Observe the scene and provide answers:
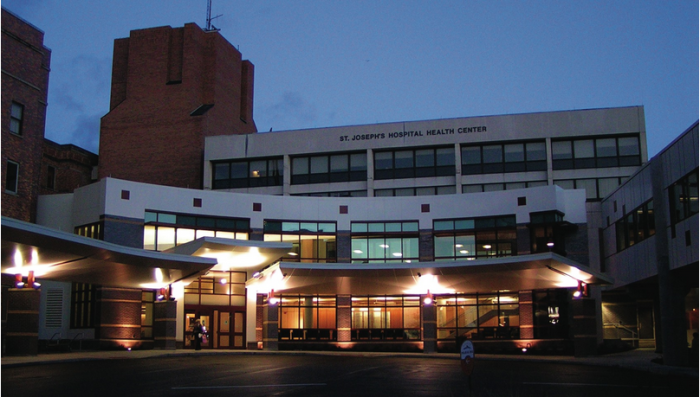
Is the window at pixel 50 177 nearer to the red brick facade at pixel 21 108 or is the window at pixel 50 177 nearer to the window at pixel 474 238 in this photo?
the red brick facade at pixel 21 108

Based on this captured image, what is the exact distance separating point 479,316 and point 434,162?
1362 cm

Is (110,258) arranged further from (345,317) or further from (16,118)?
(345,317)

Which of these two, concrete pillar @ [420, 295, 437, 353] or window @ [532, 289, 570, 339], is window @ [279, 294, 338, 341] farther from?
window @ [532, 289, 570, 339]

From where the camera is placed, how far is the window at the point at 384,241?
42.0 metres

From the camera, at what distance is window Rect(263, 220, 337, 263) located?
4159 cm

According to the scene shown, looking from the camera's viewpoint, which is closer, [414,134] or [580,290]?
[580,290]

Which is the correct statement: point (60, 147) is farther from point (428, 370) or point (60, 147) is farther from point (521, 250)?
point (428, 370)

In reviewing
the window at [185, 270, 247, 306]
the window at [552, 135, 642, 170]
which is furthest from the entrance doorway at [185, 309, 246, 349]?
the window at [552, 135, 642, 170]

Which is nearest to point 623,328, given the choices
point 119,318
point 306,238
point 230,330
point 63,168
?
point 306,238

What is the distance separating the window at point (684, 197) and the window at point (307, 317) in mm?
20386

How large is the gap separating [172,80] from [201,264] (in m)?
28.7

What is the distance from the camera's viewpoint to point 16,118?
37.1 m

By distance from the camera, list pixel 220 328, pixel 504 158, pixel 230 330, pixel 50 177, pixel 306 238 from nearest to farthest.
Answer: pixel 220 328
pixel 230 330
pixel 306 238
pixel 50 177
pixel 504 158

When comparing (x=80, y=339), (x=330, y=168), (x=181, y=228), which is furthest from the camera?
(x=330, y=168)
